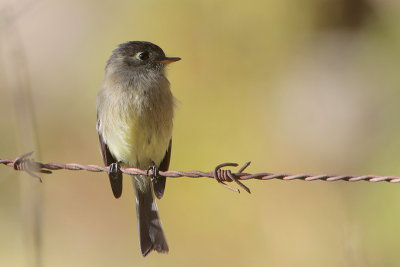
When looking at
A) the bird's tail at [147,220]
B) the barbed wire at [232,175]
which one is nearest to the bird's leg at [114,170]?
the bird's tail at [147,220]

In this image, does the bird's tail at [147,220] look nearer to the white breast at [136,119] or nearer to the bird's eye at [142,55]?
the white breast at [136,119]

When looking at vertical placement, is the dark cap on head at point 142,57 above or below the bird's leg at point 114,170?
above

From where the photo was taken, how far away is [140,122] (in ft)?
13.9

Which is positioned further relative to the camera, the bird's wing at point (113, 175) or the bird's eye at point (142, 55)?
the bird's eye at point (142, 55)

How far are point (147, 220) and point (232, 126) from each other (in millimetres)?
2655

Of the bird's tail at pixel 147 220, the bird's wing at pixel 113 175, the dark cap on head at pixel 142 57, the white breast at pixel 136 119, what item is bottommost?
the bird's tail at pixel 147 220

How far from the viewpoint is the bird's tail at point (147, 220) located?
434 cm

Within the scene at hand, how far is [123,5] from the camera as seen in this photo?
7.50m

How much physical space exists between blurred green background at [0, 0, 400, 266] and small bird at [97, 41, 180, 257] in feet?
6.19

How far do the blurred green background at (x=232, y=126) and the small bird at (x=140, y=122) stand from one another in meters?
1.89

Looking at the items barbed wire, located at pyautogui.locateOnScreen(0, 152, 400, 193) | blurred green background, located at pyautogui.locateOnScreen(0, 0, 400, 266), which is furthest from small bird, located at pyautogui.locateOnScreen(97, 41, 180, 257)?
blurred green background, located at pyautogui.locateOnScreen(0, 0, 400, 266)

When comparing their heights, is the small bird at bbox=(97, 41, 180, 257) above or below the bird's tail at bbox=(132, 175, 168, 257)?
above

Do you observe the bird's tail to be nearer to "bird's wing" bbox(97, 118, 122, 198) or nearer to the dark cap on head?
"bird's wing" bbox(97, 118, 122, 198)

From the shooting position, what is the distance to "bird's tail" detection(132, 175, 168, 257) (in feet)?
14.2
